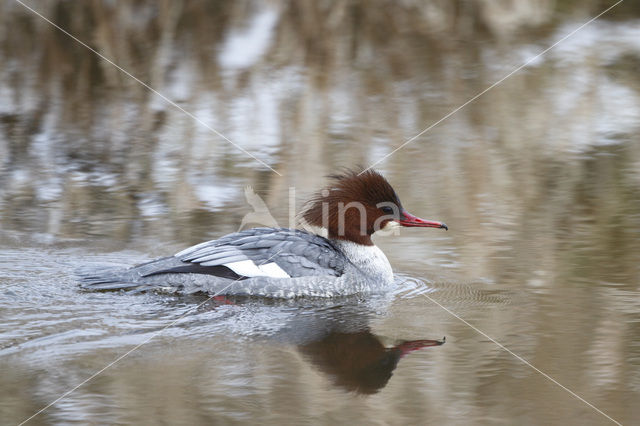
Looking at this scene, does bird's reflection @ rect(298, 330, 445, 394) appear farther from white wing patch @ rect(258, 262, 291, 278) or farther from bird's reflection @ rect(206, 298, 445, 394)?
white wing patch @ rect(258, 262, 291, 278)

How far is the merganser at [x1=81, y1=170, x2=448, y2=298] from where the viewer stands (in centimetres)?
651

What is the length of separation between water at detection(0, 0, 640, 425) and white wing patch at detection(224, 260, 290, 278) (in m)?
0.21

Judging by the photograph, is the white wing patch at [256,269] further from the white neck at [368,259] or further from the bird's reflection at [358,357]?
the bird's reflection at [358,357]

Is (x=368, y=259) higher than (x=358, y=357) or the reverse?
higher

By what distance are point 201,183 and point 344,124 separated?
237cm

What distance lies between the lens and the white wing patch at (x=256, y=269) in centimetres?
659

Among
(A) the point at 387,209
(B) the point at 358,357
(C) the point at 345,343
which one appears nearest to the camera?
(B) the point at 358,357

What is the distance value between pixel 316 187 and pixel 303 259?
203 centimetres

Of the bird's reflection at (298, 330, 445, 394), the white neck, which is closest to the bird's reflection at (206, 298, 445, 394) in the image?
the bird's reflection at (298, 330, 445, 394)

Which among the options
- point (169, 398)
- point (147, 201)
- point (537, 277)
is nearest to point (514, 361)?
point (537, 277)

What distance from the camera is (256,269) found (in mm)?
6648

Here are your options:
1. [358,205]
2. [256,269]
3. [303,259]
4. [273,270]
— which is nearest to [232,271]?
[256,269]

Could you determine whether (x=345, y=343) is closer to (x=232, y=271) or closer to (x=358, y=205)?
(x=232, y=271)

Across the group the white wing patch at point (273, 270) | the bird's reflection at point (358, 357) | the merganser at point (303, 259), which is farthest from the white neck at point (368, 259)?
the bird's reflection at point (358, 357)
